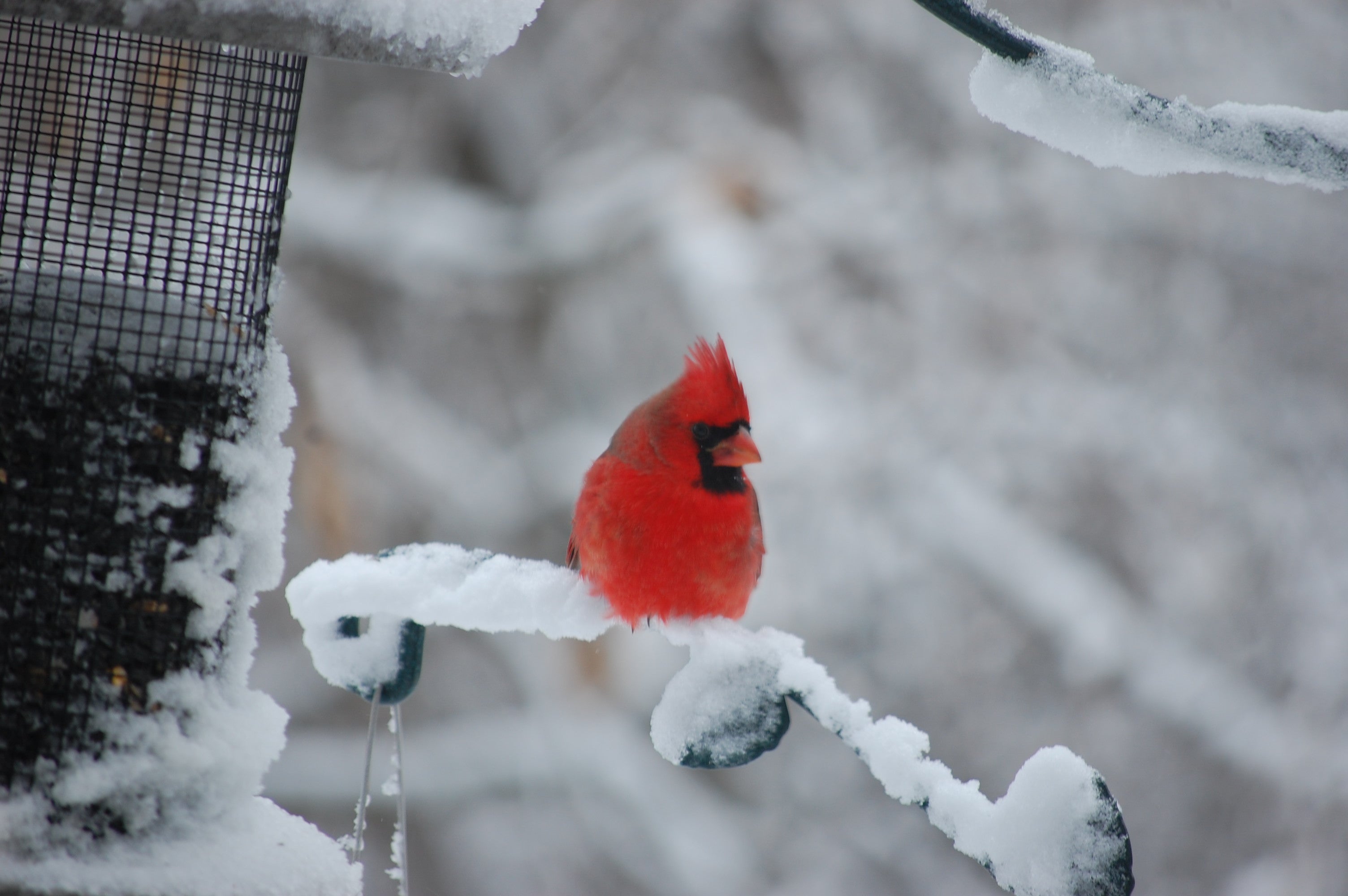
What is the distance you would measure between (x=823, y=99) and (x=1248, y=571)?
160 inches

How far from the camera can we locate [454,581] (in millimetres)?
1905

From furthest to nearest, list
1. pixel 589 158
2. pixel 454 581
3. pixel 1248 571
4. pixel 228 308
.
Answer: pixel 589 158
pixel 1248 571
pixel 228 308
pixel 454 581

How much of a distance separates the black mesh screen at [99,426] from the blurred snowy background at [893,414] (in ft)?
16.1

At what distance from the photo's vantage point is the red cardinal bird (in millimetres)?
2721

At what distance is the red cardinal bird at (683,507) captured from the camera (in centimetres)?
272

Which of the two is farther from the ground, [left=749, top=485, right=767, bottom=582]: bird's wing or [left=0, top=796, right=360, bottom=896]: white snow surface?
[left=749, top=485, right=767, bottom=582]: bird's wing

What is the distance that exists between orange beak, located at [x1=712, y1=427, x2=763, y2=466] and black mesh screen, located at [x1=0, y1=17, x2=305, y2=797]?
1.22 meters

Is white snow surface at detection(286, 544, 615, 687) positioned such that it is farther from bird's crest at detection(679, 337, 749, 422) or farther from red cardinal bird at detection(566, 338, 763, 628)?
bird's crest at detection(679, 337, 749, 422)

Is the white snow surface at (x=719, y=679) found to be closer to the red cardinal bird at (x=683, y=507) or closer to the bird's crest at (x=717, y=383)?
the red cardinal bird at (x=683, y=507)

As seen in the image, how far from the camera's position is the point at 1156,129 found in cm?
140

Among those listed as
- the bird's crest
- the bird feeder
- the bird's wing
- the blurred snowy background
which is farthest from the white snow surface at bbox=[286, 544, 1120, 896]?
the blurred snowy background

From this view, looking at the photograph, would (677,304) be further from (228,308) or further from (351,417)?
(228,308)

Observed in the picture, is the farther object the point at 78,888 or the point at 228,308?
the point at 228,308

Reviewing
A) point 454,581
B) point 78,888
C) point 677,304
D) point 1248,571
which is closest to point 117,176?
point 454,581
